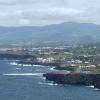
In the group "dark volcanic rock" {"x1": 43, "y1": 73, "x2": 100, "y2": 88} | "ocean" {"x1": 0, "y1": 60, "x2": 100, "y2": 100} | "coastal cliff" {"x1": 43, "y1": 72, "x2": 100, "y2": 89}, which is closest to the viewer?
"ocean" {"x1": 0, "y1": 60, "x2": 100, "y2": 100}

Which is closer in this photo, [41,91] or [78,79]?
[41,91]

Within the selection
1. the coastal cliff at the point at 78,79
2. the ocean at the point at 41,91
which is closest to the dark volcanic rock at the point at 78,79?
the coastal cliff at the point at 78,79

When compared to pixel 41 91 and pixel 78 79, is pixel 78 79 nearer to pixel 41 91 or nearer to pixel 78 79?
pixel 78 79

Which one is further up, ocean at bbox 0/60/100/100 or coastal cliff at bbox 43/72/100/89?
coastal cliff at bbox 43/72/100/89

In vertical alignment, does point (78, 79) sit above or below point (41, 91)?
above

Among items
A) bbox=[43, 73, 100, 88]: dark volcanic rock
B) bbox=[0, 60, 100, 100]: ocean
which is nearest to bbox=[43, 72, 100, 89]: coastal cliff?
bbox=[43, 73, 100, 88]: dark volcanic rock

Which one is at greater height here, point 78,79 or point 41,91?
point 78,79

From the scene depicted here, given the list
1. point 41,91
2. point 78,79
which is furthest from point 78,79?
point 41,91

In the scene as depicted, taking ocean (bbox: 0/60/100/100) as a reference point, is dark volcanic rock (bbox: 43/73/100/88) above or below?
above

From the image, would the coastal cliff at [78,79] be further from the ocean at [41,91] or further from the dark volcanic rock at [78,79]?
the ocean at [41,91]

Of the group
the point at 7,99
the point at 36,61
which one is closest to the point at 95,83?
the point at 7,99

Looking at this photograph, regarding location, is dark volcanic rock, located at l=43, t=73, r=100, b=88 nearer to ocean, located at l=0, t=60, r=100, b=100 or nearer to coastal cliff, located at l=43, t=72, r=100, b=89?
coastal cliff, located at l=43, t=72, r=100, b=89

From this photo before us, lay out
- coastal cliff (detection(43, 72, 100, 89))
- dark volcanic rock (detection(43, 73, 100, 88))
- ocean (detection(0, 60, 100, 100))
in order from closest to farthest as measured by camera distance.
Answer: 1. ocean (detection(0, 60, 100, 100))
2. coastal cliff (detection(43, 72, 100, 89))
3. dark volcanic rock (detection(43, 73, 100, 88))

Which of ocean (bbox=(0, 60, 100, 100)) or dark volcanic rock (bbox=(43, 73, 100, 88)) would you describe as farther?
dark volcanic rock (bbox=(43, 73, 100, 88))
